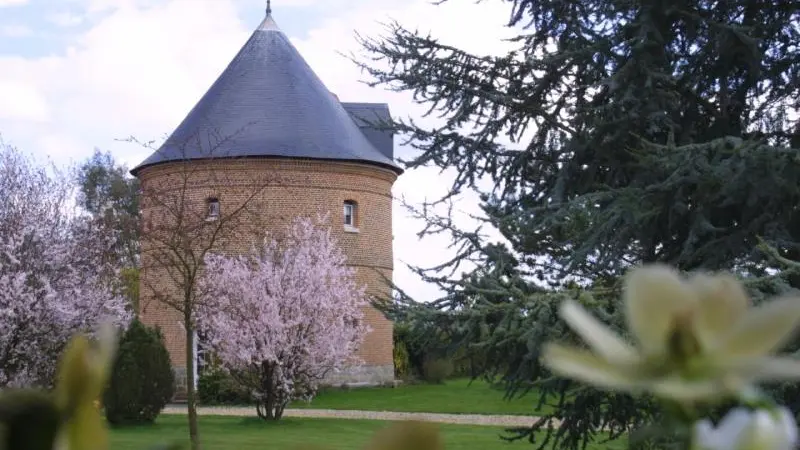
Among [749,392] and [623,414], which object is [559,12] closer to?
[623,414]

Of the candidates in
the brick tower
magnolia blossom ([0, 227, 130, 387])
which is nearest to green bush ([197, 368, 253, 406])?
the brick tower

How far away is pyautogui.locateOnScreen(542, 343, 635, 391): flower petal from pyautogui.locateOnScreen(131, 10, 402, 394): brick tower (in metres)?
22.0

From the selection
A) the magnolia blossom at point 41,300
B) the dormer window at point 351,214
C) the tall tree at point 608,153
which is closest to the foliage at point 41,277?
the magnolia blossom at point 41,300

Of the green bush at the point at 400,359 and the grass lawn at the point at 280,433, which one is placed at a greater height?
the green bush at the point at 400,359

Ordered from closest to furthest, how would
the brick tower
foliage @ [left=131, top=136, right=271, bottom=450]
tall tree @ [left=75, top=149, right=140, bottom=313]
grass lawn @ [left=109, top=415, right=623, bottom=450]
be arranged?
foliage @ [left=131, top=136, right=271, bottom=450]
grass lawn @ [left=109, top=415, right=623, bottom=450]
the brick tower
tall tree @ [left=75, top=149, right=140, bottom=313]

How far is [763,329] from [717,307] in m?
0.02

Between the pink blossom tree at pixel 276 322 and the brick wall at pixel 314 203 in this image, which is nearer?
the pink blossom tree at pixel 276 322

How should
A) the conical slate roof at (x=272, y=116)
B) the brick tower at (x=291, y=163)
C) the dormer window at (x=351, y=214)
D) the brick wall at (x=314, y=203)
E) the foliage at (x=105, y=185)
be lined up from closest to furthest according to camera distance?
1. the brick wall at (x=314, y=203)
2. the brick tower at (x=291, y=163)
3. the conical slate roof at (x=272, y=116)
4. the dormer window at (x=351, y=214)
5. the foliage at (x=105, y=185)

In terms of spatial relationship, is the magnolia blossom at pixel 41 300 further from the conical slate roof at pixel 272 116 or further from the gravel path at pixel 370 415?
the conical slate roof at pixel 272 116

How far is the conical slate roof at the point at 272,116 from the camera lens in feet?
76.4

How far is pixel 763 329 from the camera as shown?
39cm

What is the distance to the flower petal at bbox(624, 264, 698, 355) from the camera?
0.40 metres

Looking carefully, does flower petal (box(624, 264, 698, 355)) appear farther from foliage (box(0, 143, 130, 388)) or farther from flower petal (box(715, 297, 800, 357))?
foliage (box(0, 143, 130, 388))

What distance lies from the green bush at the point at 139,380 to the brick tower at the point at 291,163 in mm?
5150
